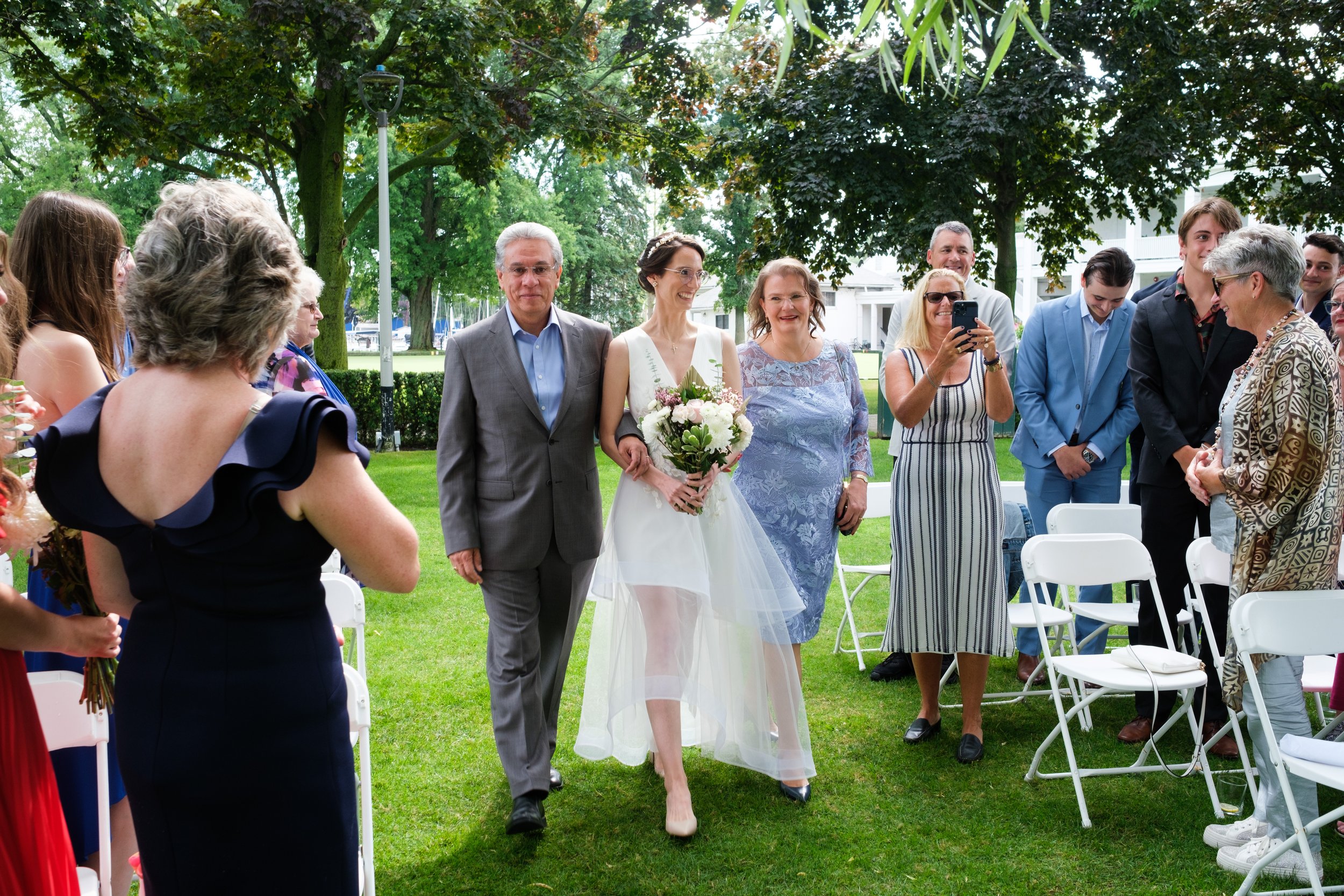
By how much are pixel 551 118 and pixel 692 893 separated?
1679 centimetres

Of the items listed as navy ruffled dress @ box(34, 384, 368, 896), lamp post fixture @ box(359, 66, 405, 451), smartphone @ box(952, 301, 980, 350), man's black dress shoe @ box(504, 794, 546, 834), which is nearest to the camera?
navy ruffled dress @ box(34, 384, 368, 896)

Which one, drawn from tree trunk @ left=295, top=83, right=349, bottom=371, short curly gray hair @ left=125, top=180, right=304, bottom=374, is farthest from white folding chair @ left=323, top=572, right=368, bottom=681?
tree trunk @ left=295, top=83, right=349, bottom=371

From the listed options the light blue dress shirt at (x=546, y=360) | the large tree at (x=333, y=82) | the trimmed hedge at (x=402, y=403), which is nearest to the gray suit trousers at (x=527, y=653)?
the light blue dress shirt at (x=546, y=360)

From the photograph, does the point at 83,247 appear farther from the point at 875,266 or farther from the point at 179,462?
the point at 875,266

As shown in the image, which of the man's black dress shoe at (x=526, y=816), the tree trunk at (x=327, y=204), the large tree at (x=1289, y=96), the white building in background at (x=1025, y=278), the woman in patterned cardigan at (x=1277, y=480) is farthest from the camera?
the white building in background at (x=1025, y=278)

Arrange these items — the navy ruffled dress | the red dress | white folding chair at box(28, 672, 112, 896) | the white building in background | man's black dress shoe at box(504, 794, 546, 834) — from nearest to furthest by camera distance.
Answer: the navy ruffled dress
the red dress
white folding chair at box(28, 672, 112, 896)
man's black dress shoe at box(504, 794, 546, 834)
the white building in background

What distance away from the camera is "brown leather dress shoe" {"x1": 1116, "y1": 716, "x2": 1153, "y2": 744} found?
209 inches

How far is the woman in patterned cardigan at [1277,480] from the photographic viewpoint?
151 inches

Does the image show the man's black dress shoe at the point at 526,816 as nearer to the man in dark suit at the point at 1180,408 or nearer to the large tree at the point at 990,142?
the man in dark suit at the point at 1180,408

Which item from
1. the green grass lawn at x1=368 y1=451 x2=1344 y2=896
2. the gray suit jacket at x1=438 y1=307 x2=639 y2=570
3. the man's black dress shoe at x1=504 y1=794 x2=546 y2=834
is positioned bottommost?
A: the green grass lawn at x1=368 y1=451 x2=1344 y2=896

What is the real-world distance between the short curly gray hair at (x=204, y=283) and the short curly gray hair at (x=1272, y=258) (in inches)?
140

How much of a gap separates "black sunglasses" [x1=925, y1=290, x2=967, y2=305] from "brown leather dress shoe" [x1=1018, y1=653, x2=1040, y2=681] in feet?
8.02

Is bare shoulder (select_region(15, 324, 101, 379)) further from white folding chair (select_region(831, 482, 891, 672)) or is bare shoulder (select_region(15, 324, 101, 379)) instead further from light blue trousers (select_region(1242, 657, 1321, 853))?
white folding chair (select_region(831, 482, 891, 672))

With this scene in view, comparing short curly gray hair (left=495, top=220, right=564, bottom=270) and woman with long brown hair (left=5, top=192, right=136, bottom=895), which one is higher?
short curly gray hair (left=495, top=220, right=564, bottom=270)
